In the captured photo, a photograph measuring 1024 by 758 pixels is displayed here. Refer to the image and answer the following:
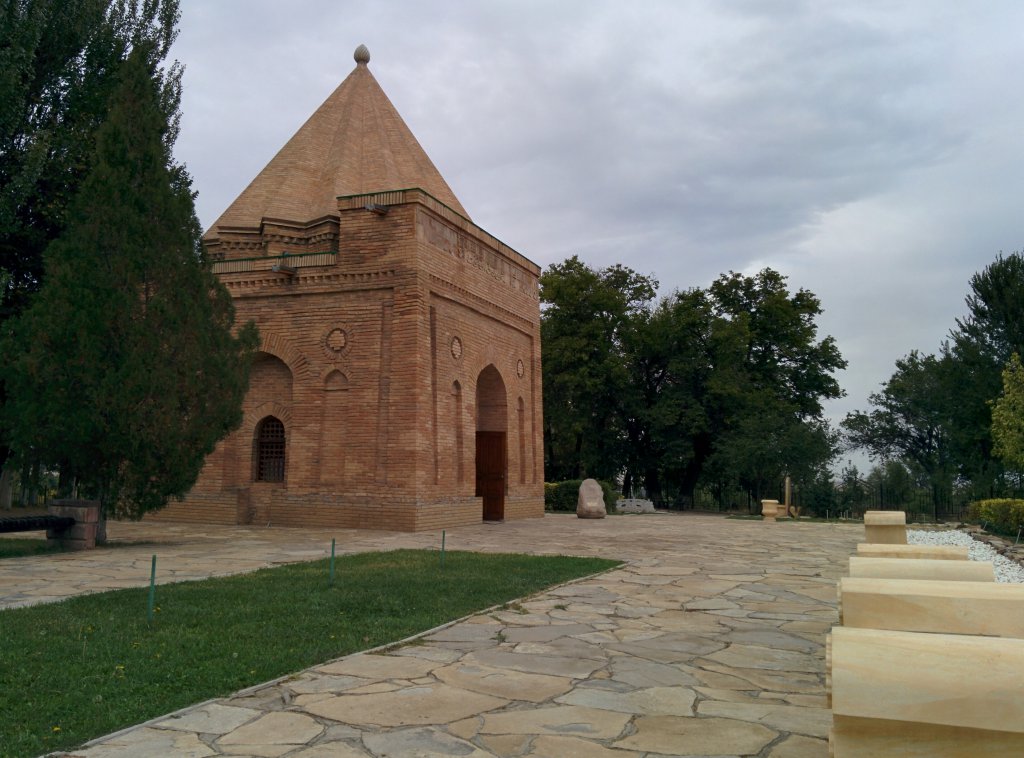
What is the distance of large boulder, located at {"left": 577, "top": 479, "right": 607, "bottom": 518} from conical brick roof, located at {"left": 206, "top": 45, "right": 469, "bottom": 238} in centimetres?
870

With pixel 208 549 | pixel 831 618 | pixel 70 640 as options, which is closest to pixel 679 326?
pixel 208 549

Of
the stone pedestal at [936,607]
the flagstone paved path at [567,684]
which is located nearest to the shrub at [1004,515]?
the flagstone paved path at [567,684]

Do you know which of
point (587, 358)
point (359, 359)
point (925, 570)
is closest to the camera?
point (925, 570)

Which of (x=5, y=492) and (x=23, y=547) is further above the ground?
(x=5, y=492)

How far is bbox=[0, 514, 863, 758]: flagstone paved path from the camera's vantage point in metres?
3.65

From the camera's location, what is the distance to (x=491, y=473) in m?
20.4

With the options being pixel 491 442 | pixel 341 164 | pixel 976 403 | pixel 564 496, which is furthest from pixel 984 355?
pixel 341 164

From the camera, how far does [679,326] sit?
109 feet

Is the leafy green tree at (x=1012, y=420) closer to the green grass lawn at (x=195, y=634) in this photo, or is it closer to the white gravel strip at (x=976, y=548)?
the white gravel strip at (x=976, y=548)

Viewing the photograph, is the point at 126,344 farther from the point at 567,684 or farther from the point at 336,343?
the point at 567,684

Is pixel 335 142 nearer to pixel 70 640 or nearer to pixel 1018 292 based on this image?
pixel 70 640

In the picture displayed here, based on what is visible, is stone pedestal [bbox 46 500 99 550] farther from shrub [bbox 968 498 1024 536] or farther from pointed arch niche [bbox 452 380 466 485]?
shrub [bbox 968 498 1024 536]

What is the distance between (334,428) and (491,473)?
474cm

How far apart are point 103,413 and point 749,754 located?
10.8 meters
